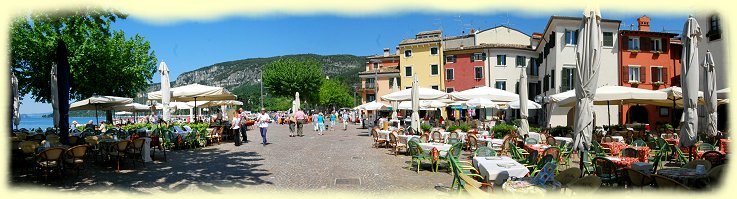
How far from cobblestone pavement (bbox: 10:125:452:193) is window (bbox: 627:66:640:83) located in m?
25.9

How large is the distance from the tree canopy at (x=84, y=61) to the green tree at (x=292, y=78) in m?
29.2

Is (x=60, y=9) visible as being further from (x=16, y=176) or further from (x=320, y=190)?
(x=320, y=190)

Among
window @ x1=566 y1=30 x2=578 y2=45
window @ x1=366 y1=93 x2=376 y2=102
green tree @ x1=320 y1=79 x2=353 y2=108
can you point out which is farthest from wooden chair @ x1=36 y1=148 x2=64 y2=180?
green tree @ x1=320 y1=79 x2=353 y2=108

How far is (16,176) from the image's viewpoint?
920cm

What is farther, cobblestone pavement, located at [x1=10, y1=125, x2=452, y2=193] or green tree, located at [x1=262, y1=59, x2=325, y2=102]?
green tree, located at [x1=262, y1=59, x2=325, y2=102]

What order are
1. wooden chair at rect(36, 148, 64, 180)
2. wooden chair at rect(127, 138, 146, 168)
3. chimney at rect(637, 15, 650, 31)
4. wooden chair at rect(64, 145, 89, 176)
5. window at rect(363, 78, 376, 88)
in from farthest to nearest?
window at rect(363, 78, 376, 88), chimney at rect(637, 15, 650, 31), wooden chair at rect(127, 138, 146, 168), wooden chair at rect(64, 145, 89, 176), wooden chair at rect(36, 148, 64, 180)

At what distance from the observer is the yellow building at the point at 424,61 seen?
48.5m

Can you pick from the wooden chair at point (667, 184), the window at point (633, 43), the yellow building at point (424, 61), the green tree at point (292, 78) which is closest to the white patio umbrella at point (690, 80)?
the wooden chair at point (667, 184)

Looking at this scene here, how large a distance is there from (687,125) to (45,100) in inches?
1357

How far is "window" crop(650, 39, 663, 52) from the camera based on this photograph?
32.1m

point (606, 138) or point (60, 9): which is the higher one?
point (60, 9)

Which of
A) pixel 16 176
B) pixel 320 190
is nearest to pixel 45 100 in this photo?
pixel 16 176

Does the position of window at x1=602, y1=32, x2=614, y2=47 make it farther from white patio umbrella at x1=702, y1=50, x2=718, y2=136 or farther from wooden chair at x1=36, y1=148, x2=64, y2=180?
wooden chair at x1=36, y1=148, x2=64, y2=180

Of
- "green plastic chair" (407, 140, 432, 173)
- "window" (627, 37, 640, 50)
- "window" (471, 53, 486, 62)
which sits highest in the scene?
"window" (471, 53, 486, 62)
